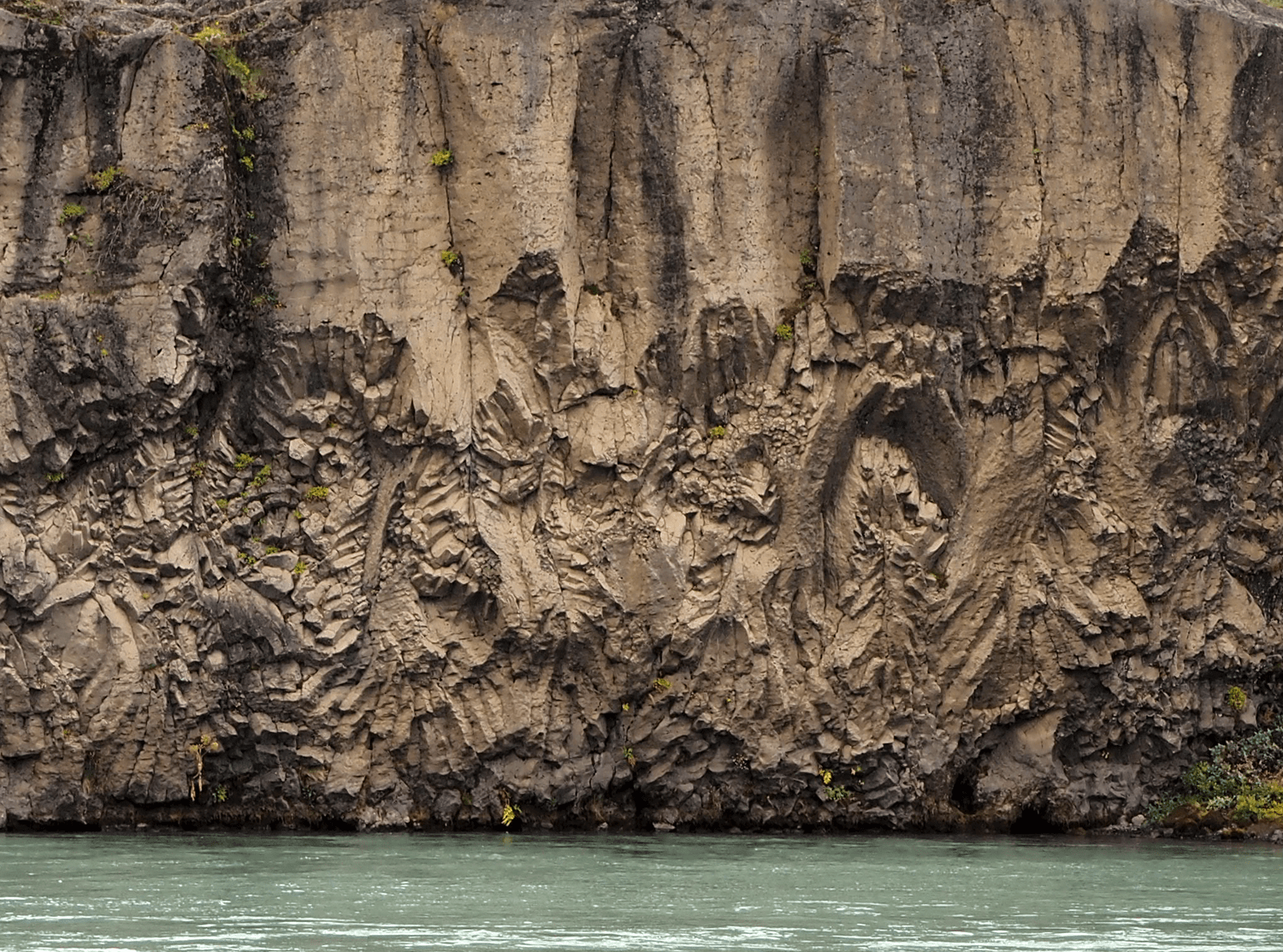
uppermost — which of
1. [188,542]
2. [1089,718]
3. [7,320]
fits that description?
[7,320]

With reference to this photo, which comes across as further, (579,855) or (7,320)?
(7,320)

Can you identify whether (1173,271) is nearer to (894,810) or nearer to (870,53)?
(870,53)

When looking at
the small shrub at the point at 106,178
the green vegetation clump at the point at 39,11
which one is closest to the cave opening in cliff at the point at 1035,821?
the small shrub at the point at 106,178

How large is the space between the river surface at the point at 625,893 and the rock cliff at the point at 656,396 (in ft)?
4.93

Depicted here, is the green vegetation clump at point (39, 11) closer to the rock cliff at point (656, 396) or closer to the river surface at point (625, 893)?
the rock cliff at point (656, 396)

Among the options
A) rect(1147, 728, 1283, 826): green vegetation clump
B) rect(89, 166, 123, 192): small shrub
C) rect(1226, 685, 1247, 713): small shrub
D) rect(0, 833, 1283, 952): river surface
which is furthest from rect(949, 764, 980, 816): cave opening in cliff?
rect(89, 166, 123, 192): small shrub

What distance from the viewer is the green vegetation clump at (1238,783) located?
2227cm

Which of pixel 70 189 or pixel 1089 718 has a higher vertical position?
pixel 70 189

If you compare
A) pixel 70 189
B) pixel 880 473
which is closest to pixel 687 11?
pixel 880 473

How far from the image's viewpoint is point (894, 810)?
22.4 m

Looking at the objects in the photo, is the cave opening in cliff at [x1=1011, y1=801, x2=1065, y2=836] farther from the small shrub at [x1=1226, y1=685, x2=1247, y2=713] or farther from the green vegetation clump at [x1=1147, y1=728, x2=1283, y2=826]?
the small shrub at [x1=1226, y1=685, x2=1247, y2=713]

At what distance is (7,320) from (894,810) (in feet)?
36.8

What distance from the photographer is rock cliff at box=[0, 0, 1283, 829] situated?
72.2 ft

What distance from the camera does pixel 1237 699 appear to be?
23062mm
